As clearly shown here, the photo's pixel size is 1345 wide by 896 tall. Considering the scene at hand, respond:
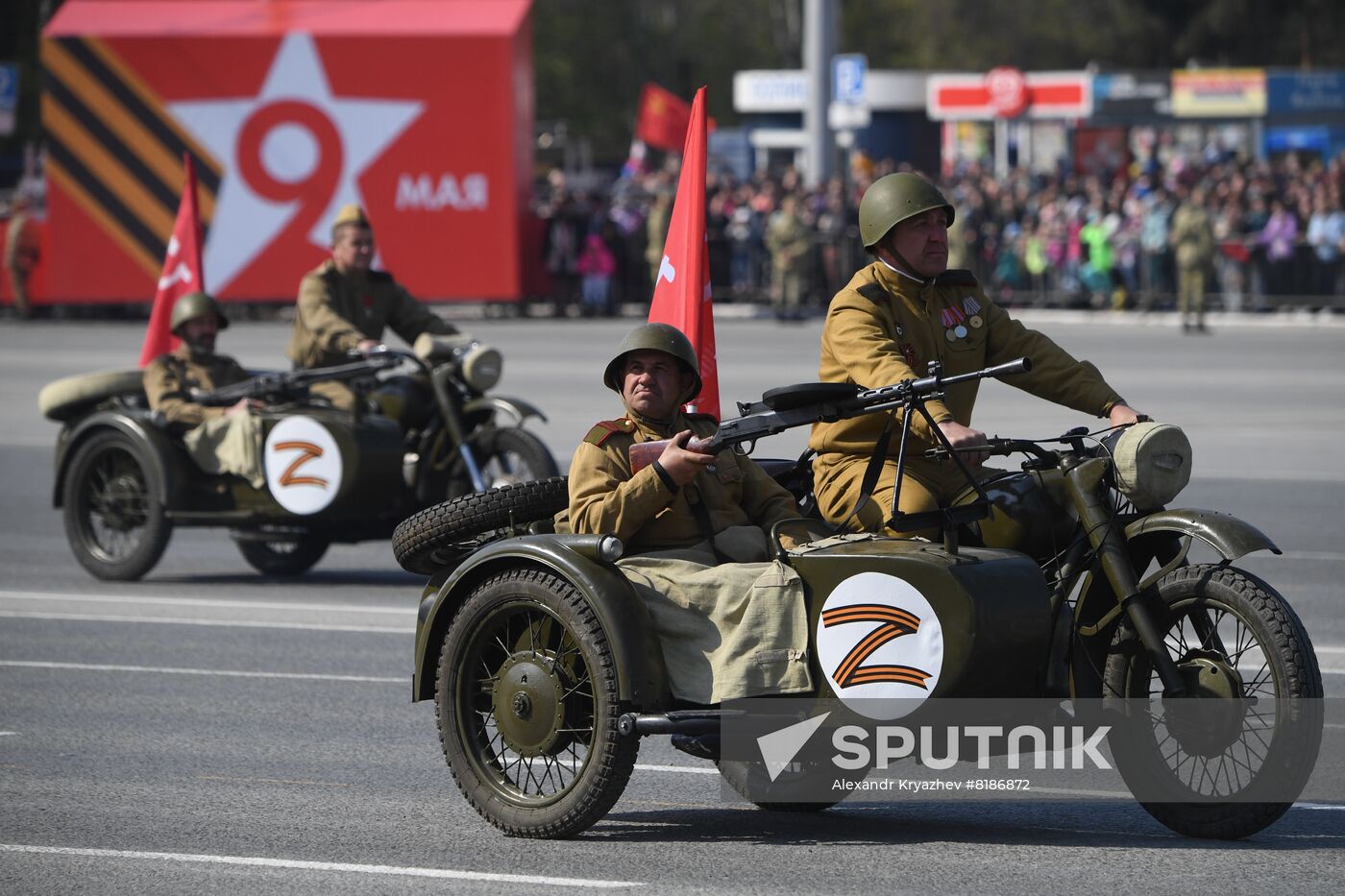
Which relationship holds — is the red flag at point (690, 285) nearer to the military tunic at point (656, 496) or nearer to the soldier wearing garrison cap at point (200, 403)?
the soldier wearing garrison cap at point (200, 403)

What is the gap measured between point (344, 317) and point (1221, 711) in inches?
304

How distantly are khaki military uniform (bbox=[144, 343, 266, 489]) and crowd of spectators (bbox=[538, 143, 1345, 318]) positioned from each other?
20.1m

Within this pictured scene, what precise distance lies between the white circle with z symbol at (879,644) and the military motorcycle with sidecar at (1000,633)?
0.01 metres

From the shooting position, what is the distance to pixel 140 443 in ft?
40.1

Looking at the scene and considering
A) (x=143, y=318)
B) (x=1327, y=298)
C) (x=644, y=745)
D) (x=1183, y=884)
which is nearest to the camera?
(x=1183, y=884)

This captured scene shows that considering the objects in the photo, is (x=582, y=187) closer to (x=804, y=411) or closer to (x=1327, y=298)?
(x=1327, y=298)

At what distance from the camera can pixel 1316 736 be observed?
597 cm

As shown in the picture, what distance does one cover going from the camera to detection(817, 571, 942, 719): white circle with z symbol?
609 cm

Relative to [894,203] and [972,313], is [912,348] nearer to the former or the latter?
[972,313]

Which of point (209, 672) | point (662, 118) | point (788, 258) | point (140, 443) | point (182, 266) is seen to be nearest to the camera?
point (209, 672)

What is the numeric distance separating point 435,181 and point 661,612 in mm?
29814

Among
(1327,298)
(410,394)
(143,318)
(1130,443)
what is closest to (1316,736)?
(1130,443)

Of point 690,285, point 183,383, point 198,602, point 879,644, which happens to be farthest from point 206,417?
point 879,644

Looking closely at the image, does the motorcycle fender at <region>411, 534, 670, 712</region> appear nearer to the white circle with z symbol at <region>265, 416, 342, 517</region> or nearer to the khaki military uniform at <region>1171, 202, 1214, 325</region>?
the white circle with z symbol at <region>265, 416, 342, 517</region>
